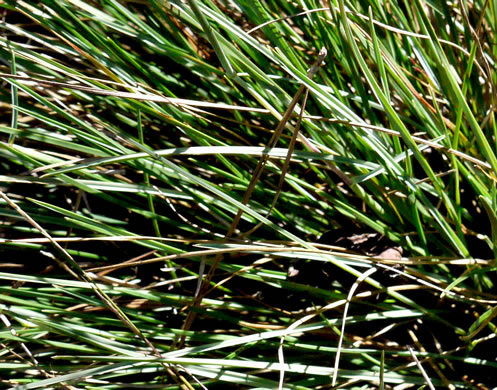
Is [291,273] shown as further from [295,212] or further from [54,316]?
[54,316]

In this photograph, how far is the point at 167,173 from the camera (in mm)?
837

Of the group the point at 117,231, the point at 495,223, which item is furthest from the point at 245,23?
the point at 495,223

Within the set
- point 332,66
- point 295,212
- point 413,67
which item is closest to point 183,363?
point 295,212

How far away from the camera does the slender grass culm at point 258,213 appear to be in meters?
0.77

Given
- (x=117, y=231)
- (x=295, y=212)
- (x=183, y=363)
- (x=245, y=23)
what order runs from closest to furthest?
(x=183, y=363) → (x=117, y=231) → (x=295, y=212) → (x=245, y=23)

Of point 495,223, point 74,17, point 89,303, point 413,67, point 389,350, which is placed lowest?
point 389,350

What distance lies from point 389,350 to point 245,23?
62cm

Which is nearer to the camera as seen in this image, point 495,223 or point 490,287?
point 495,223

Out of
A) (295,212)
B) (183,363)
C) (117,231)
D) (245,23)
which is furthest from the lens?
(245,23)

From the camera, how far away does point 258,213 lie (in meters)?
0.83

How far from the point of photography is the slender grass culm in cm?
77

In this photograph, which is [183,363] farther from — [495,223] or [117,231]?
[495,223]

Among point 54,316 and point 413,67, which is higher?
point 413,67

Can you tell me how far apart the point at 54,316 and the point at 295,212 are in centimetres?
40
